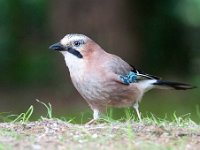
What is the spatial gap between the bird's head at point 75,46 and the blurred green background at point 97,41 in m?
3.65

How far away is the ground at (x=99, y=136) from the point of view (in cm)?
598

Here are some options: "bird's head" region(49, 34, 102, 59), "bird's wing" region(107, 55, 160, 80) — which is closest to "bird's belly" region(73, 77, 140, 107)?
"bird's wing" region(107, 55, 160, 80)

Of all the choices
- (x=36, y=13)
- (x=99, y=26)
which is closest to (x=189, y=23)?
(x=99, y=26)

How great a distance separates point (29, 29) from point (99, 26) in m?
5.14

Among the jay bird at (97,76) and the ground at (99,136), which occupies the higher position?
the jay bird at (97,76)

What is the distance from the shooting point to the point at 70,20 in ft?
49.5

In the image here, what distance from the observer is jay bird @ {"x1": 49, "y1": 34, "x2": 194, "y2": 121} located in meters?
8.49

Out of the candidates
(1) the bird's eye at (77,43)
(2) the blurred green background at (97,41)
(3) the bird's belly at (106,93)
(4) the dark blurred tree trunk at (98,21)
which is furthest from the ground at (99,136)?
(4) the dark blurred tree trunk at (98,21)

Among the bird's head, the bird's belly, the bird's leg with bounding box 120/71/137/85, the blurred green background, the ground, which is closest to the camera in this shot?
the ground

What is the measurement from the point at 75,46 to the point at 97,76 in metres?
0.45

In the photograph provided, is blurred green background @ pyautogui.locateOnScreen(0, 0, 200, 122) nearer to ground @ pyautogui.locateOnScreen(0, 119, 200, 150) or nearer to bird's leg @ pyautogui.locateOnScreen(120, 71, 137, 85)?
bird's leg @ pyautogui.locateOnScreen(120, 71, 137, 85)

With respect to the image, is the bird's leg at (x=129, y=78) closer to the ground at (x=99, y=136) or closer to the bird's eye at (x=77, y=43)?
the bird's eye at (x=77, y=43)

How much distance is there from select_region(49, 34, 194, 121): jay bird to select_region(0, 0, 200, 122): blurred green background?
349cm

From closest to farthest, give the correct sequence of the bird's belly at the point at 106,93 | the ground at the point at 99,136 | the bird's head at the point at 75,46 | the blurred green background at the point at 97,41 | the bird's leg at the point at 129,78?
1. the ground at the point at 99,136
2. the bird's belly at the point at 106,93
3. the bird's head at the point at 75,46
4. the bird's leg at the point at 129,78
5. the blurred green background at the point at 97,41
